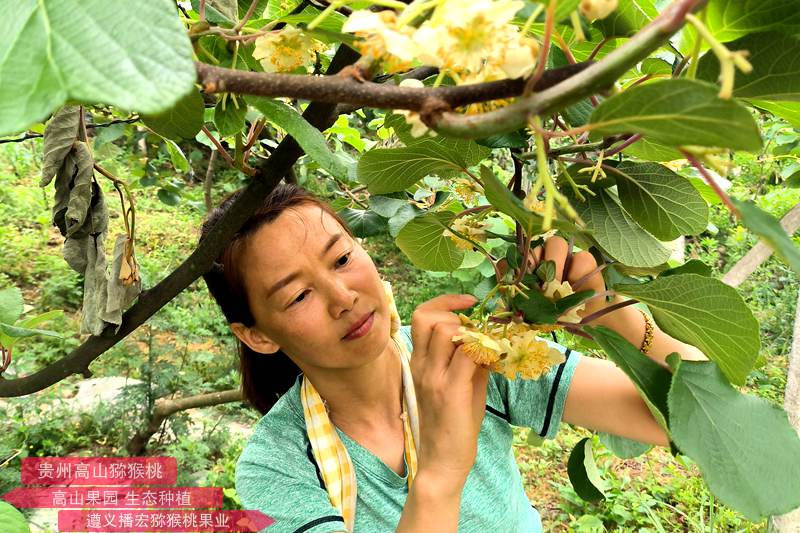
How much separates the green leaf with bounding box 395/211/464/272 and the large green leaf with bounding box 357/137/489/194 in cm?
6

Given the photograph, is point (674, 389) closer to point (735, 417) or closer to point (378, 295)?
point (735, 417)

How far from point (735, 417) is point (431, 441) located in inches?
16.0

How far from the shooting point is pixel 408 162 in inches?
24.1

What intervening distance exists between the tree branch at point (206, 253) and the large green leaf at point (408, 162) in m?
0.09

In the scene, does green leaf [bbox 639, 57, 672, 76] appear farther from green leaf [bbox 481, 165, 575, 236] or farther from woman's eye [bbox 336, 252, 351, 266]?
woman's eye [bbox 336, 252, 351, 266]

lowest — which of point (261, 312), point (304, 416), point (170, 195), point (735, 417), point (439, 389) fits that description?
point (170, 195)

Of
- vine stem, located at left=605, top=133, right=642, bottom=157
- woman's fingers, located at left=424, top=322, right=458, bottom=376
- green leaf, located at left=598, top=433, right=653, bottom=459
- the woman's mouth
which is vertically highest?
vine stem, located at left=605, top=133, right=642, bottom=157

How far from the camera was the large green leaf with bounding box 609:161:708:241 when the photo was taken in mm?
581

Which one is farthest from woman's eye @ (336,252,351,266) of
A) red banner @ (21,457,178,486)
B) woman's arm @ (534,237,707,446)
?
red banner @ (21,457,178,486)

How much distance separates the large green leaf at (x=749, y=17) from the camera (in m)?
0.38

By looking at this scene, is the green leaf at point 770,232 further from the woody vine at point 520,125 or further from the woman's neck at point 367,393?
the woman's neck at point 367,393

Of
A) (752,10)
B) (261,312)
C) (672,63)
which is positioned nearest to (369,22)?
(752,10)

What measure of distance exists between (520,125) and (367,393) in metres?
0.94

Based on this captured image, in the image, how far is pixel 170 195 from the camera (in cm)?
259
